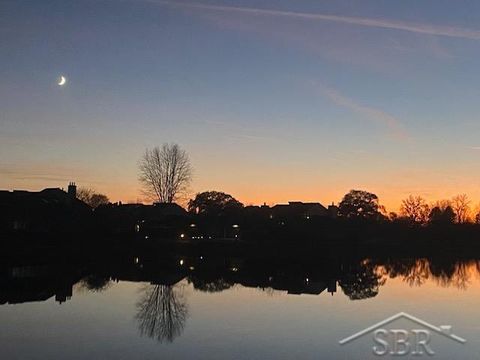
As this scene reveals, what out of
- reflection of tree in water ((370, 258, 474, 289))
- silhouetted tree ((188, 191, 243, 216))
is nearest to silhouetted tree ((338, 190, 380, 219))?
silhouetted tree ((188, 191, 243, 216))

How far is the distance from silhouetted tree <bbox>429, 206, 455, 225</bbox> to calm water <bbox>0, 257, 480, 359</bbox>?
5416 centimetres

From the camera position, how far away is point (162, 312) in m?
20.2

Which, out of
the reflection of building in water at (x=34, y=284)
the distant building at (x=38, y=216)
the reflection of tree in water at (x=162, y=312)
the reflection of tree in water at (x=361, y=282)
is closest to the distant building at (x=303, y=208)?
the distant building at (x=38, y=216)

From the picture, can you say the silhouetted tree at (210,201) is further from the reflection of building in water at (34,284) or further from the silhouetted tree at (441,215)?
the reflection of building in water at (34,284)

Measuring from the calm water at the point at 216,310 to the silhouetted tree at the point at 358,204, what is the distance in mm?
69343

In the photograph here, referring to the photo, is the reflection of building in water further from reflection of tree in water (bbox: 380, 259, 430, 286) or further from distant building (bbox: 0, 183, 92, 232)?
reflection of tree in water (bbox: 380, 259, 430, 286)

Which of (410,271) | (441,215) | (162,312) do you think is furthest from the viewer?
(441,215)

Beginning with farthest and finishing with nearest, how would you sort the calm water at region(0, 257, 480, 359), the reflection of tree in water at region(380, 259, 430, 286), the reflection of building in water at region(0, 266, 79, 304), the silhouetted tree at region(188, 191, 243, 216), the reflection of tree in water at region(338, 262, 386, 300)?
1. the silhouetted tree at region(188, 191, 243, 216)
2. the reflection of tree in water at region(380, 259, 430, 286)
3. the reflection of tree in water at region(338, 262, 386, 300)
4. the reflection of building in water at region(0, 266, 79, 304)
5. the calm water at region(0, 257, 480, 359)

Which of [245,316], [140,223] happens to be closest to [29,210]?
[140,223]

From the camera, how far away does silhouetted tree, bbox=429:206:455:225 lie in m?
89.8

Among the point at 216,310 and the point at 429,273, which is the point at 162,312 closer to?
the point at 216,310

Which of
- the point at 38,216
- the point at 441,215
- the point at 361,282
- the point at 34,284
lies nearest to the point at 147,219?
the point at 38,216

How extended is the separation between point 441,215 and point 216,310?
8602 cm

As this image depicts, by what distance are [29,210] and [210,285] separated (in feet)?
108
